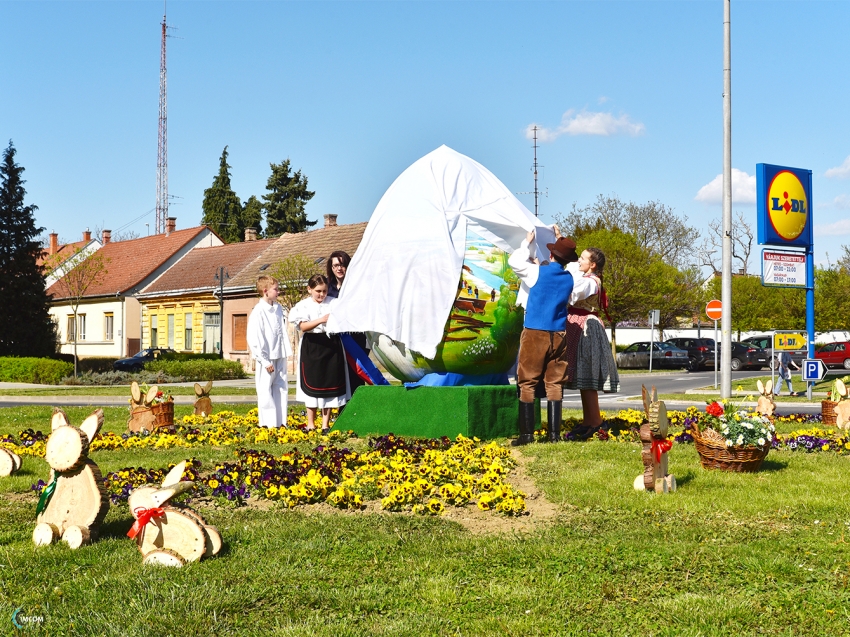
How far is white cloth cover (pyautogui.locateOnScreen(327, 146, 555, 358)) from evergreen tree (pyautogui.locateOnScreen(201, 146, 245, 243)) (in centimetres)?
5905

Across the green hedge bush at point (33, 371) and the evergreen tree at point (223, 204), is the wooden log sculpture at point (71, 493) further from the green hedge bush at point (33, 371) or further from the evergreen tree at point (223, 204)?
the evergreen tree at point (223, 204)

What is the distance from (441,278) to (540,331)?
3.91 feet

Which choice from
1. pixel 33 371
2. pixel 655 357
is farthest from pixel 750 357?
pixel 33 371

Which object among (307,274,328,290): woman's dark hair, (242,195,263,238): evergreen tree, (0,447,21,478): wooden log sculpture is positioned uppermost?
(242,195,263,238): evergreen tree

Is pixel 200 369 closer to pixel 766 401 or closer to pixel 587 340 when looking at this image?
pixel 766 401

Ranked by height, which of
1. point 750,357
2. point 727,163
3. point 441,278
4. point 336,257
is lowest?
point 750,357

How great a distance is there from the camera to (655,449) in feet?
21.1

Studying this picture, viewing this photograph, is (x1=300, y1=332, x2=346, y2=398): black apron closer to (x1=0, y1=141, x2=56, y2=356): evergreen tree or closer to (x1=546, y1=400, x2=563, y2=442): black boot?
(x1=546, y1=400, x2=563, y2=442): black boot

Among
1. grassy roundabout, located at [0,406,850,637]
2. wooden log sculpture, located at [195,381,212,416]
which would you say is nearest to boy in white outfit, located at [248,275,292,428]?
→ wooden log sculpture, located at [195,381,212,416]

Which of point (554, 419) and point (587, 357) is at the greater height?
point (587, 357)

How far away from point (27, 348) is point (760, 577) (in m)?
36.5

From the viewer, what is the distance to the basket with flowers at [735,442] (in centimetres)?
715

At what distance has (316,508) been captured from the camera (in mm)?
6414

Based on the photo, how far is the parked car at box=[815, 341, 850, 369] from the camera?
Result: 3978cm
